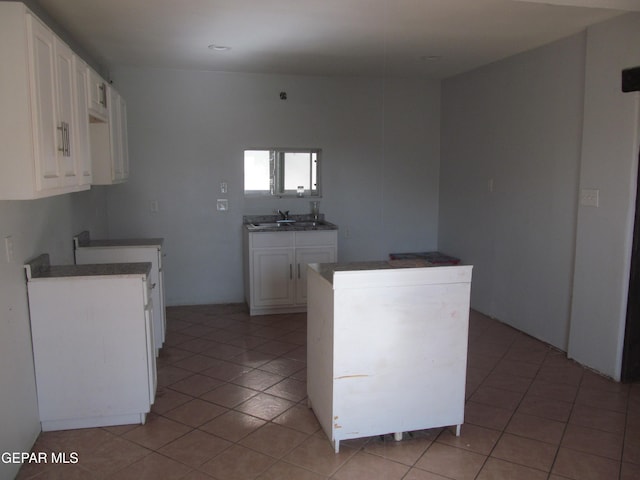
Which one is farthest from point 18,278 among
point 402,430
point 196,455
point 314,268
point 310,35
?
point 310,35

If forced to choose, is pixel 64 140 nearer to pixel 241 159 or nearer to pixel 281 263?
pixel 281 263

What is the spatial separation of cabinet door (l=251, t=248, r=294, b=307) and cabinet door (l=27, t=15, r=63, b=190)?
2.60 meters

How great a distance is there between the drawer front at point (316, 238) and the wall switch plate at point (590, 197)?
2.16 meters

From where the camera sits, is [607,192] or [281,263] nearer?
[607,192]

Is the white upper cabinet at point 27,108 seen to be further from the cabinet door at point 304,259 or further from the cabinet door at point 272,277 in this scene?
the cabinet door at point 304,259

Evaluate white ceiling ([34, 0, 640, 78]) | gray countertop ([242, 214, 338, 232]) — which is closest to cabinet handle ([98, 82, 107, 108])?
white ceiling ([34, 0, 640, 78])

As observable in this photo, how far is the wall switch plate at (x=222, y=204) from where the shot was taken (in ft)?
16.9

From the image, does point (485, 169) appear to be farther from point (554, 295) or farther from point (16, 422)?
point (16, 422)

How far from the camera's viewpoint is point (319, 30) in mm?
3525

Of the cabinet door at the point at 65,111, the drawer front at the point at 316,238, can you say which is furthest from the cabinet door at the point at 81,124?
the drawer front at the point at 316,238

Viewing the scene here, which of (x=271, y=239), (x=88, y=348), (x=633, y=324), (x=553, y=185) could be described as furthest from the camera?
(x=271, y=239)

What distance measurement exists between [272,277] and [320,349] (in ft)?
7.38

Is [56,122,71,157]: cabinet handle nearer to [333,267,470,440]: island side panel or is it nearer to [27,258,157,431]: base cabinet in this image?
[27,258,157,431]: base cabinet

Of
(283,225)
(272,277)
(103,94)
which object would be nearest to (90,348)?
(103,94)
